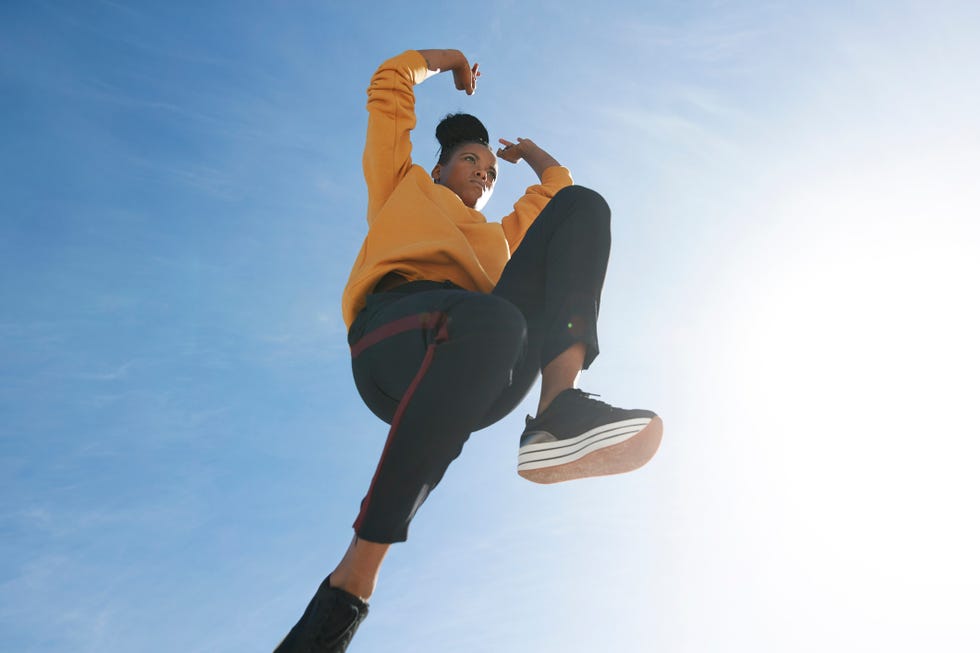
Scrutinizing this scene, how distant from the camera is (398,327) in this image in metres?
2.36

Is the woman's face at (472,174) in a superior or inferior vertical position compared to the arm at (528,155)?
inferior

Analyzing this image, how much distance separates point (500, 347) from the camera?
2164 millimetres

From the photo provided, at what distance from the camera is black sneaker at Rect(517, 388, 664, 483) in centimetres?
223

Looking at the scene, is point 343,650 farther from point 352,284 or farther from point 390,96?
point 390,96

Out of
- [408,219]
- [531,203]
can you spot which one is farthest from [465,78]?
[408,219]

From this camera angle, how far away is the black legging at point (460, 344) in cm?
213

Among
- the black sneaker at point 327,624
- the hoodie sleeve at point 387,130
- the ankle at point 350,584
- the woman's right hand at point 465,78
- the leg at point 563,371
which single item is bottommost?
the black sneaker at point 327,624

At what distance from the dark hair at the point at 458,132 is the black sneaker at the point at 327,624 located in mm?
2524

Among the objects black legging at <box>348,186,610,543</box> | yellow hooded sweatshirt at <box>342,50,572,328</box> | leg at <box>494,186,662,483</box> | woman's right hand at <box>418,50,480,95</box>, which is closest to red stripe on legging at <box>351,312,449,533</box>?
black legging at <box>348,186,610,543</box>

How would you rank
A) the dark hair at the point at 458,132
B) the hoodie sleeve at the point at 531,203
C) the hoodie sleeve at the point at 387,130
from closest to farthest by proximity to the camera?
the hoodie sleeve at the point at 387,130, the hoodie sleeve at the point at 531,203, the dark hair at the point at 458,132

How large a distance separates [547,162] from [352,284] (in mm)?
1697

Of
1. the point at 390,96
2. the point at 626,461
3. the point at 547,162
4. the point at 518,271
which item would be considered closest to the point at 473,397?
the point at 626,461

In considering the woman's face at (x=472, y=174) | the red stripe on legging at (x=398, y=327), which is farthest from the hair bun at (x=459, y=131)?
the red stripe on legging at (x=398, y=327)

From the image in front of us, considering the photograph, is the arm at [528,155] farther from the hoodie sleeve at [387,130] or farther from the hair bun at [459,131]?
the hoodie sleeve at [387,130]
